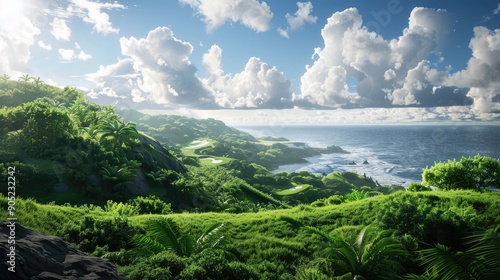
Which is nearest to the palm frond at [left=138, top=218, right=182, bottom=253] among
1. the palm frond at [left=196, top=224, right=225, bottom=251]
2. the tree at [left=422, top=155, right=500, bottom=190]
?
the palm frond at [left=196, top=224, right=225, bottom=251]

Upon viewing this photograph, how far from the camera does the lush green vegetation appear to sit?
29.5 ft

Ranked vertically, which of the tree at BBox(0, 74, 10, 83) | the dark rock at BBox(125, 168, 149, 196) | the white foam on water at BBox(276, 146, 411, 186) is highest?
the tree at BBox(0, 74, 10, 83)

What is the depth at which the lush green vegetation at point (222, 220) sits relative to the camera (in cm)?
900

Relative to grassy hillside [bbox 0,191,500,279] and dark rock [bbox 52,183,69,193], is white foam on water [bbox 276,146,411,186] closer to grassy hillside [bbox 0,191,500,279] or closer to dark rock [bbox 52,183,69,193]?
grassy hillside [bbox 0,191,500,279]

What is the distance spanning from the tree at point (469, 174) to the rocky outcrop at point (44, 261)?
1053 inches

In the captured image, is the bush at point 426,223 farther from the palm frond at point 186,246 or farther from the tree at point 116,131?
the tree at point 116,131

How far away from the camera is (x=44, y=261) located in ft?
22.8

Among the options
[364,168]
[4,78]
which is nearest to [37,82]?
[4,78]

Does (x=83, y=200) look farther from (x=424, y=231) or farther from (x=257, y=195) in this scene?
(x=257, y=195)

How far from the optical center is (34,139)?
35406 millimetres

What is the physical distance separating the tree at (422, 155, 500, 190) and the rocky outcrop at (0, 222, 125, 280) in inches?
1053

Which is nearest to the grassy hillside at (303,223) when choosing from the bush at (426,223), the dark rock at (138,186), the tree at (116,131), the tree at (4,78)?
the bush at (426,223)

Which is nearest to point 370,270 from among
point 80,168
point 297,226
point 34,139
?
point 297,226

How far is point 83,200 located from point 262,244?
22967 mm
